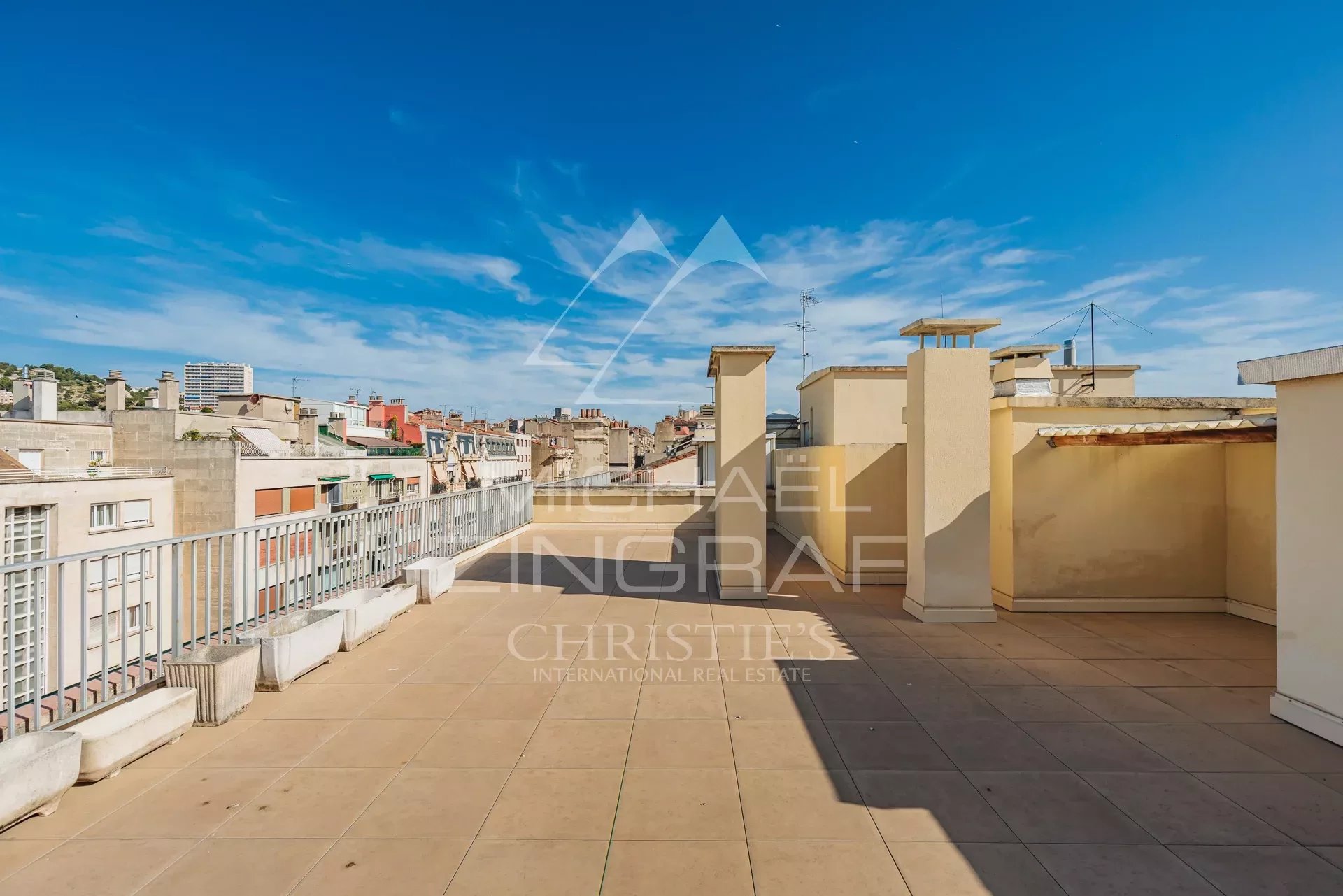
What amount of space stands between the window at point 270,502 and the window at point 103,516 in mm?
3807

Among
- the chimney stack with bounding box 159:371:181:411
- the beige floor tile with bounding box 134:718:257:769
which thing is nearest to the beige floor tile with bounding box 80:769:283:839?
the beige floor tile with bounding box 134:718:257:769

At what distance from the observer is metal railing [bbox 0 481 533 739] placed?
9.08ft

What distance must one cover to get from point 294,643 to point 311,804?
5.61 feet

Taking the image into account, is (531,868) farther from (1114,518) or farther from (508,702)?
(1114,518)

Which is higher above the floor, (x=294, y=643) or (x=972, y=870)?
(x=294, y=643)

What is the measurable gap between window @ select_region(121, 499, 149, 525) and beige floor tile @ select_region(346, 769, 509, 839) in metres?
20.2

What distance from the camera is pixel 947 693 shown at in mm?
4051

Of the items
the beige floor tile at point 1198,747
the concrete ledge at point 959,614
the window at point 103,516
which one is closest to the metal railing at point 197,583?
the beige floor tile at point 1198,747

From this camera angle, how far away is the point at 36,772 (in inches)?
96.3

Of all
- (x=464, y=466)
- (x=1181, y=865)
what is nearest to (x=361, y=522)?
(x=1181, y=865)

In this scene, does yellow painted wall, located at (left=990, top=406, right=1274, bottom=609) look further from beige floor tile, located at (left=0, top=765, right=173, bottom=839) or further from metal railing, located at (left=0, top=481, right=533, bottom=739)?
beige floor tile, located at (left=0, top=765, right=173, bottom=839)

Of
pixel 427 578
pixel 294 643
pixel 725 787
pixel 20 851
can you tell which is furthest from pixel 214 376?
pixel 725 787

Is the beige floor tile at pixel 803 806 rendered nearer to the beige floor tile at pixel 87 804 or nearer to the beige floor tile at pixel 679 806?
the beige floor tile at pixel 679 806

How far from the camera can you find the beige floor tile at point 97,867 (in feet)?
6.92
